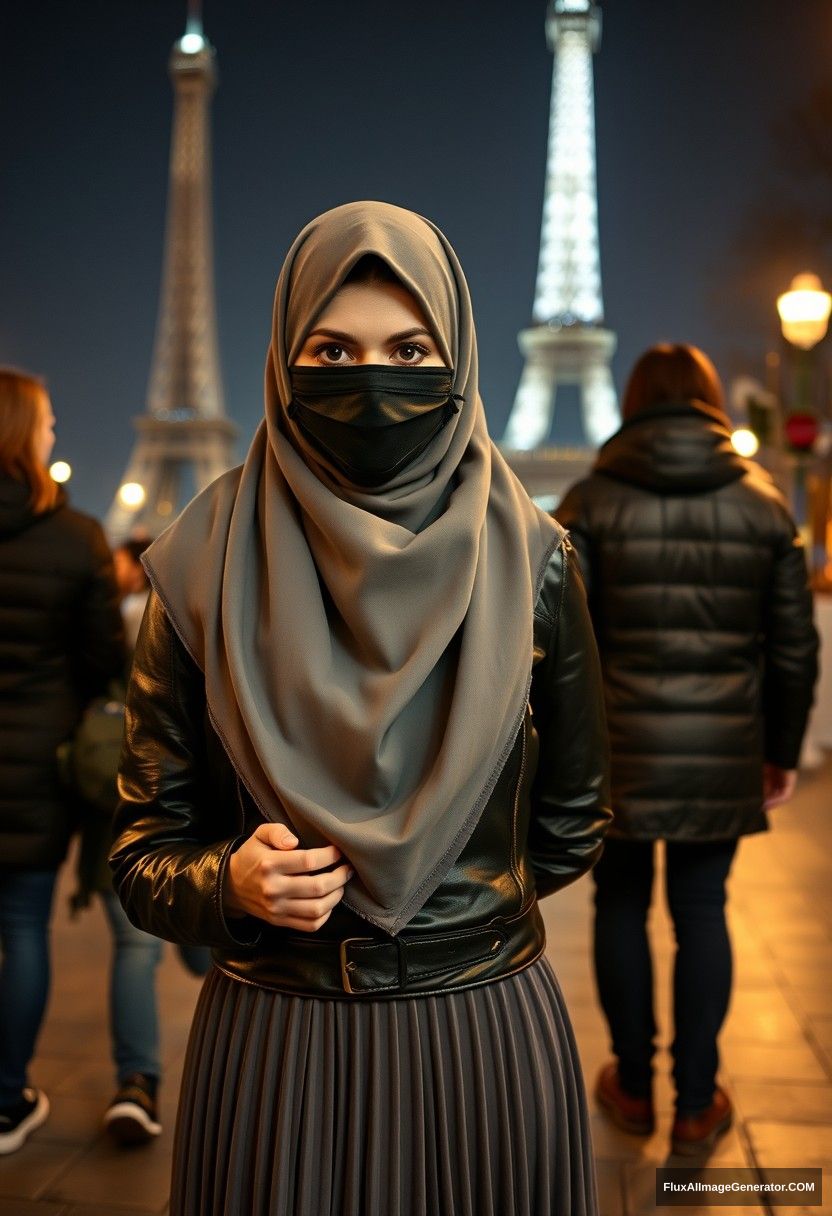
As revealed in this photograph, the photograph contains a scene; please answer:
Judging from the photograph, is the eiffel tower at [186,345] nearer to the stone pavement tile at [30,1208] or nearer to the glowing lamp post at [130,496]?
the glowing lamp post at [130,496]

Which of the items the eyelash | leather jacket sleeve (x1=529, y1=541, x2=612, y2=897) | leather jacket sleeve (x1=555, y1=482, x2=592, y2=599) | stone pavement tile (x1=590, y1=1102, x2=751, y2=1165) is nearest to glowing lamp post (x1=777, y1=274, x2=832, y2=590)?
leather jacket sleeve (x1=555, y1=482, x2=592, y2=599)

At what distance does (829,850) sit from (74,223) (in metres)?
27.7

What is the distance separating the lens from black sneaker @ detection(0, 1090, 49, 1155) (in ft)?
9.34

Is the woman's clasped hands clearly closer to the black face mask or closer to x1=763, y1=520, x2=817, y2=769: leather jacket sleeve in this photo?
the black face mask

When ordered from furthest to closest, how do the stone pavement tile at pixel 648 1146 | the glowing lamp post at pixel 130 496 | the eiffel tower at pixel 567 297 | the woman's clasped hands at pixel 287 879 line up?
1. the eiffel tower at pixel 567 297
2. the glowing lamp post at pixel 130 496
3. the stone pavement tile at pixel 648 1146
4. the woman's clasped hands at pixel 287 879

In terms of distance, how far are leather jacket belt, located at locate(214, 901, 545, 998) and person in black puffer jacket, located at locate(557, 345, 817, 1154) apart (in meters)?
1.52

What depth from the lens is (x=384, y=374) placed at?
1.33 metres

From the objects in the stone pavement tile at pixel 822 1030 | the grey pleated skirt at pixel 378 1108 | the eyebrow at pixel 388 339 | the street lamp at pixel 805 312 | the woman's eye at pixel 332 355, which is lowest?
the stone pavement tile at pixel 822 1030

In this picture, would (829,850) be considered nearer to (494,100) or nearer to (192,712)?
(192,712)

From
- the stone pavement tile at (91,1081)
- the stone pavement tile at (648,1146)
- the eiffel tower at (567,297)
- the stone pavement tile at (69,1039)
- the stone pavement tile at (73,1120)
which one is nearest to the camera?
the stone pavement tile at (648,1146)

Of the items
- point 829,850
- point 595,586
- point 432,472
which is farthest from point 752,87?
point 432,472

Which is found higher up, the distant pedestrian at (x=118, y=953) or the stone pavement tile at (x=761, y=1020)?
the distant pedestrian at (x=118, y=953)

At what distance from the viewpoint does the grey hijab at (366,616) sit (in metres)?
1.23

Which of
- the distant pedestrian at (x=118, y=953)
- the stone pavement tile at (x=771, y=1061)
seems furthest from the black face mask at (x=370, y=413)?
the stone pavement tile at (x=771, y=1061)
